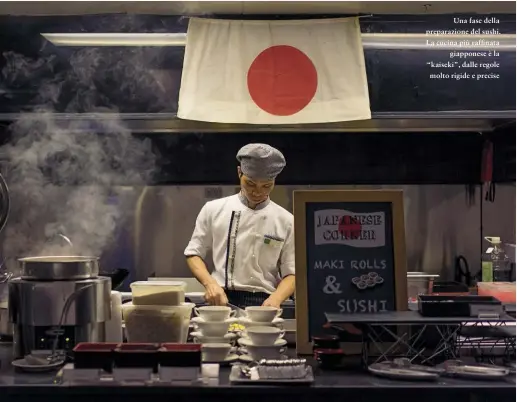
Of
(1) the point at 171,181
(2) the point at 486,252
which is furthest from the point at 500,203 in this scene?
(1) the point at 171,181

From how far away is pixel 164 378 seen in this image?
177 cm

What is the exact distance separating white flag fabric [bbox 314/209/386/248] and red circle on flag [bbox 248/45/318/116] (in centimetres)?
168

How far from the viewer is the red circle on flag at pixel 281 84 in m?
3.75

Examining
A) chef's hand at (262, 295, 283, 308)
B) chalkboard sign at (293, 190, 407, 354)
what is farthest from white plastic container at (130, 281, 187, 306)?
chef's hand at (262, 295, 283, 308)

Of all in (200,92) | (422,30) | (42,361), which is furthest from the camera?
(422,30)

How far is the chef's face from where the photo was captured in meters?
3.73

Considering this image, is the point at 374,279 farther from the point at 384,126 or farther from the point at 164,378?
→ the point at 384,126

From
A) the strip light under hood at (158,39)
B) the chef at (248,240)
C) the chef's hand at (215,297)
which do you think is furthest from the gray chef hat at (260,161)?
the strip light under hood at (158,39)

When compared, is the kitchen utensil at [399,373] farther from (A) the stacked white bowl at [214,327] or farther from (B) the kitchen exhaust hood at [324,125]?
(B) the kitchen exhaust hood at [324,125]

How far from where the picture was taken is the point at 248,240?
393cm

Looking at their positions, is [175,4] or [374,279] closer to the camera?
[374,279]

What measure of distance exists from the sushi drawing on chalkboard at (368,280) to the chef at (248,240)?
1.50 meters

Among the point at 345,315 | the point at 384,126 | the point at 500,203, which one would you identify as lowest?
the point at 345,315

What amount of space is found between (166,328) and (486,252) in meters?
3.41
